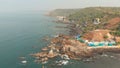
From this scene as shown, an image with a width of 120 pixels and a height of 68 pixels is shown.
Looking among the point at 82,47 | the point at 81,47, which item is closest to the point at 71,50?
the point at 81,47

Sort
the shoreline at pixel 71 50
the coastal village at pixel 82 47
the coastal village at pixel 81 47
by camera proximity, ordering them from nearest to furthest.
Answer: the shoreline at pixel 71 50 < the coastal village at pixel 81 47 < the coastal village at pixel 82 47

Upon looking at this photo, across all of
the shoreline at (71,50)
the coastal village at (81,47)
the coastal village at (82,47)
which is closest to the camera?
the shoreline at (71,50)

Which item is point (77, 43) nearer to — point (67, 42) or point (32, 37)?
point (67, 42)

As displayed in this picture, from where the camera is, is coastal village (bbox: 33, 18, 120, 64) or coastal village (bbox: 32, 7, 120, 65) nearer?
coastal village (bbox: 32, 7, 120, 65)

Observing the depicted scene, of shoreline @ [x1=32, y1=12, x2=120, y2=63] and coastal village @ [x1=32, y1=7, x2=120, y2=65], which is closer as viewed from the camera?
shoreline @ [x1=32, y1=12, x2=120, y2=63]

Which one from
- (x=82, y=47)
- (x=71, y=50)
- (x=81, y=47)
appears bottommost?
(x=71, y=50)

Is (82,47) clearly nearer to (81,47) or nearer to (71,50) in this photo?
(81,47)

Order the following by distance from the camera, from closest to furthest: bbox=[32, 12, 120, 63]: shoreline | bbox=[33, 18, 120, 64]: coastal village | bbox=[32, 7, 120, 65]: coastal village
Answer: bbox=[32, 12, 120, 63]: shoreline → bbox=[32, 7, 120, 65]: coastal village → bbox=[33, 18, 120, 64]: coastal village

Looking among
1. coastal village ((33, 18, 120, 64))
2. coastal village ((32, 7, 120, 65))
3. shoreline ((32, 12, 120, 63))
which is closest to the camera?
shoreline ((32, 12, 120, 63))

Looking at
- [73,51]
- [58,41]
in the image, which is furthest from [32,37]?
[73,51]

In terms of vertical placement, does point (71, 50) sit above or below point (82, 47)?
below

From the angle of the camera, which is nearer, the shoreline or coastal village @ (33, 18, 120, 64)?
the shoreline
